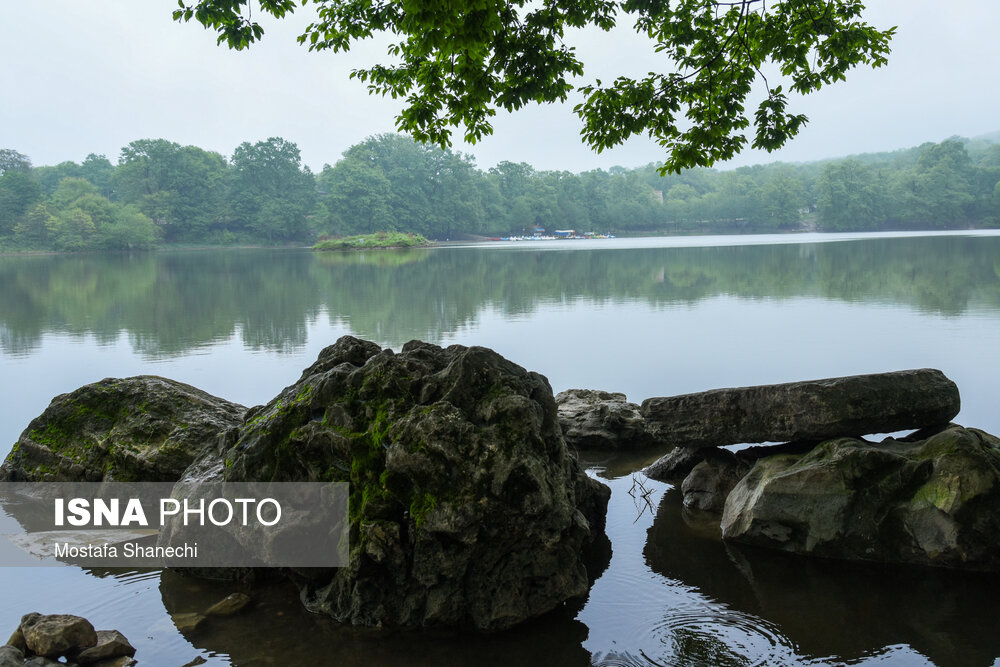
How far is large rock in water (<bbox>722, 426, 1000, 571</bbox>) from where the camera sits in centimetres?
594

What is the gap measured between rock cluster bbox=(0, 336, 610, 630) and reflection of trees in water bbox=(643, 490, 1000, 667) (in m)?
1.03

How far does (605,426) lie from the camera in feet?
32.6

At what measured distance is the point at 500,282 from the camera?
35.6m

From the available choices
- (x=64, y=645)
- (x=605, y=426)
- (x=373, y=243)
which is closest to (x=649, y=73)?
(x=605, y=426)

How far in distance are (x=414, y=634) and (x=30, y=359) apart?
15.3 meters

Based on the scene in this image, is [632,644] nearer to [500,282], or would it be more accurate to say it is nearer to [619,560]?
[619,560]

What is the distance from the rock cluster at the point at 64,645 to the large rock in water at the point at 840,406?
18.1ft

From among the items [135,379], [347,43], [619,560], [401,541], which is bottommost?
[619,560]

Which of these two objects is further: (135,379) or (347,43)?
(347,43)

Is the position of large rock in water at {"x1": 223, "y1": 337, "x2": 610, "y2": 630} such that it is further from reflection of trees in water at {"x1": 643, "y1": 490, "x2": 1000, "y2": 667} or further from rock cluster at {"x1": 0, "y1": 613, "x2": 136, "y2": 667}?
rock cluster at {"x1": 0, "y1": 613, "x2": 136, "y2": 667}

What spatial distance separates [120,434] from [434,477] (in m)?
4.47

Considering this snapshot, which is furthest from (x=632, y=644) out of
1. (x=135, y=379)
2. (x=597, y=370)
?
(x=597, y=370)

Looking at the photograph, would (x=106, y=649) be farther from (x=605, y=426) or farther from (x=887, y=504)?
(x=605, y=426)

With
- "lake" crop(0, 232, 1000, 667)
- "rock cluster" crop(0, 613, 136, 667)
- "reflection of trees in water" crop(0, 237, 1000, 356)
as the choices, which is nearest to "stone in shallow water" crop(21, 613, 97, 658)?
"rock cluster" crop(0, 613, 136, 667)
